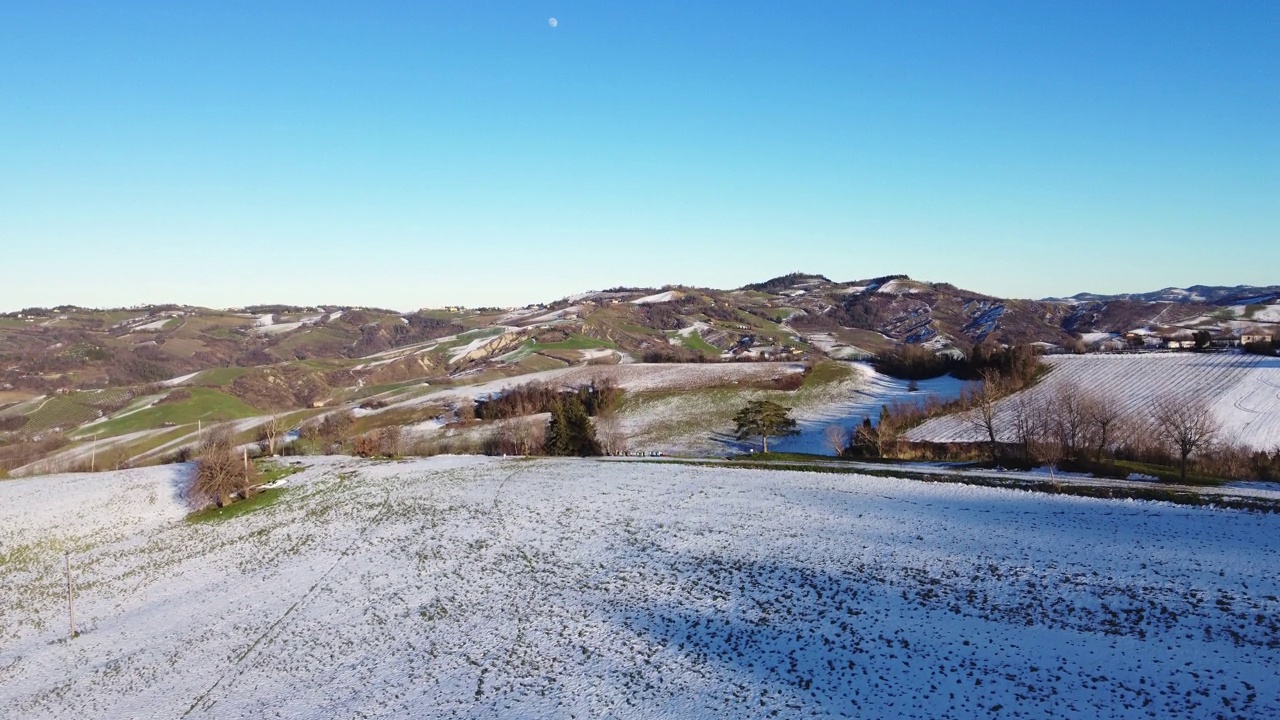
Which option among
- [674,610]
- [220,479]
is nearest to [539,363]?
[220,479]

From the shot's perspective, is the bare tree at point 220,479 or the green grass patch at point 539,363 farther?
the green grass patch at point 539,363

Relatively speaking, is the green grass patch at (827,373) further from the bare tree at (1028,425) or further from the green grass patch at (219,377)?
the green grass patch at (219,377)

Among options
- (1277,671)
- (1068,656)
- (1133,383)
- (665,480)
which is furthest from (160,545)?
(1133,383)

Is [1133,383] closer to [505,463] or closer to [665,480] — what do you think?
[665,480]

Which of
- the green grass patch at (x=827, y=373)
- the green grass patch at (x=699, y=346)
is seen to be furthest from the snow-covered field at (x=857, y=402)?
the green grass patch at (x=699, y=346)

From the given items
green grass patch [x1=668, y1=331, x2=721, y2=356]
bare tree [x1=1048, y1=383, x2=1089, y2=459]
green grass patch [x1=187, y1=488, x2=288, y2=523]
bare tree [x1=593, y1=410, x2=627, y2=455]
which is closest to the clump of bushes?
green grass patch [x1=187, y1=488, x2=288, y2=523]

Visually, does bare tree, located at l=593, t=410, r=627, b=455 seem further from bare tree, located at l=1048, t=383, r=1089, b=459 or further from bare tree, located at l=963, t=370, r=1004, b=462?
bare tree, located at l=1048, t=383, r=1089, b=459

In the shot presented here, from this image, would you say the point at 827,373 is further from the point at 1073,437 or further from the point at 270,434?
the point at 270,434
